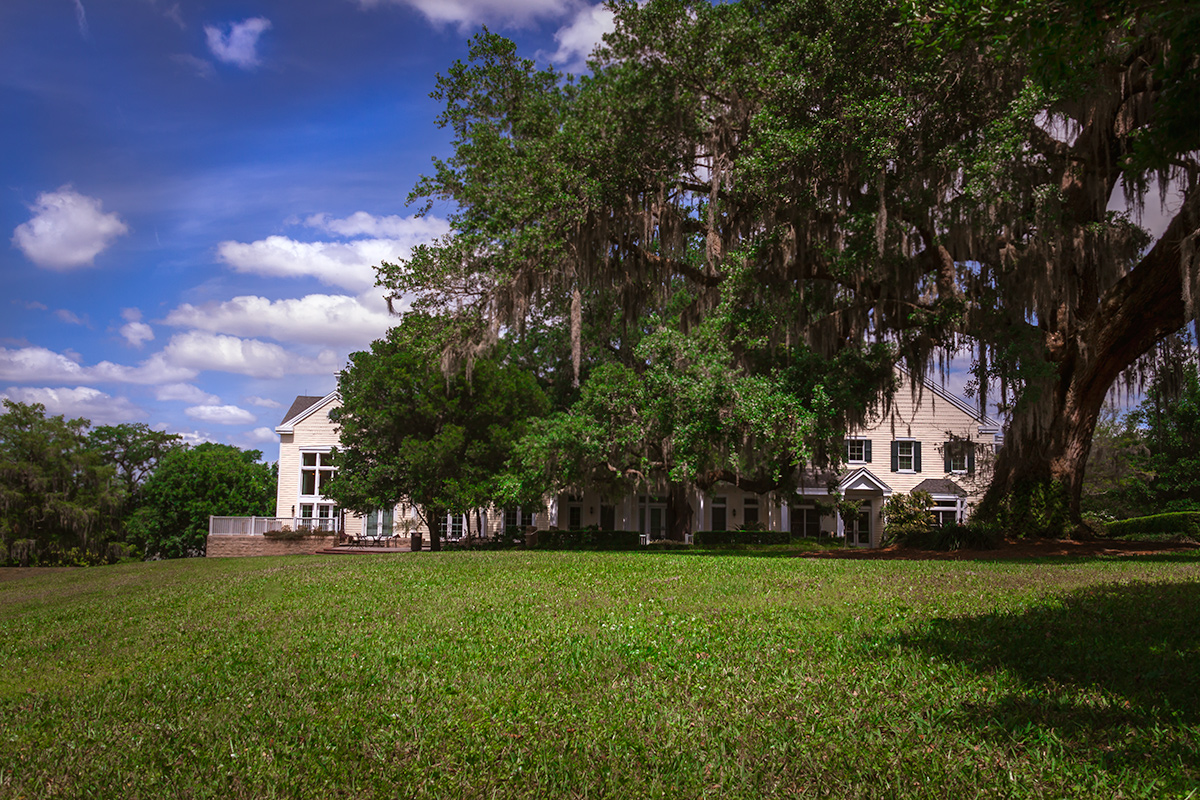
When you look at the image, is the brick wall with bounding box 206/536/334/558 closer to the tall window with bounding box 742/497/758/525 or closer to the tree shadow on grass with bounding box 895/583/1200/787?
the tall window with bounding box 742/497/758/525

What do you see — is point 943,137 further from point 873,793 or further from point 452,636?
point 873,793

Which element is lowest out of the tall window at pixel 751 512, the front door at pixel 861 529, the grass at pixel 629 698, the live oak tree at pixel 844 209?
the front door at pixel 861 529

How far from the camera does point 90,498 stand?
34344 mm

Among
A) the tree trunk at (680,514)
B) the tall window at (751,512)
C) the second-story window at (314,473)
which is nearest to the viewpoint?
the tree trunk at (680,514)

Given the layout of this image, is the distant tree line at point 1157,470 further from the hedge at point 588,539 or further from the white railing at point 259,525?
the white railing at point 259,525

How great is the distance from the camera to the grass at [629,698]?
11.2 ft

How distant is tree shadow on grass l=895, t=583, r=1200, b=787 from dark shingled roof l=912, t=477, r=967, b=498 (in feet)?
85.3

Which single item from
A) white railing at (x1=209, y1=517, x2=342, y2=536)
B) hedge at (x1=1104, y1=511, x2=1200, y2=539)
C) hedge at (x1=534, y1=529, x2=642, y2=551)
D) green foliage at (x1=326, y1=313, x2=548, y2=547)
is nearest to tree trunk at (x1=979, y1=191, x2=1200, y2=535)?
hedge at (x1=1104, y1=511, x2=1200, y2=539)

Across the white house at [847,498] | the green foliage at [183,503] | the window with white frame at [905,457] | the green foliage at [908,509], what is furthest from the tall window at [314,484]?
the window with white frame at [905,457]

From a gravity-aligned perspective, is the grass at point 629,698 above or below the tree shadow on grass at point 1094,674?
below

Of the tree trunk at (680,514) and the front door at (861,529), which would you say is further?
the front door at (861,529)

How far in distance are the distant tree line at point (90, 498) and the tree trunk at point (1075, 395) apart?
36.0 meters

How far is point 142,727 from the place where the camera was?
163 inches

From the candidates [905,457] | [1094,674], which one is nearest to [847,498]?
[905,457]
